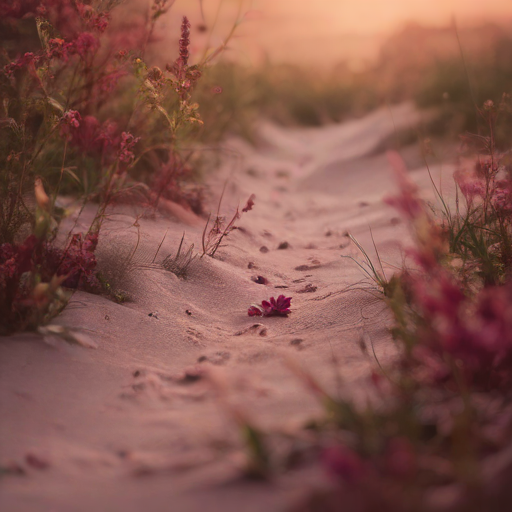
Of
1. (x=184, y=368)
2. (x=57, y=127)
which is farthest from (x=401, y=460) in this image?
(x=57, y=127)

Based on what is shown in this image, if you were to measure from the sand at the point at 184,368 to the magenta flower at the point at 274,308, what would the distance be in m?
0.04

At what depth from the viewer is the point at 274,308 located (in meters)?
2.70

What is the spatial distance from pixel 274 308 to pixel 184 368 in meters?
0.72

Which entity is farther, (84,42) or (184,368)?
(84,42)

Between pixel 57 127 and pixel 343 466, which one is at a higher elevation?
pixel 57 127

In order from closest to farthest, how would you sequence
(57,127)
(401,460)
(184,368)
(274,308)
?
1. (401,460)
2. (184,368)
3. (57,127)
4. (274,308)

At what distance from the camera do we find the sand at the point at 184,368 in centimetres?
133

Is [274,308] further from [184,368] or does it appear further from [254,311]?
[184,368]

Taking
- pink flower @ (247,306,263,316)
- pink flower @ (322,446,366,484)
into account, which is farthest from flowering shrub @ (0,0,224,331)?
pink flower @ (322,446,366,484)

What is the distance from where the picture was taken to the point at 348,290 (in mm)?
2834

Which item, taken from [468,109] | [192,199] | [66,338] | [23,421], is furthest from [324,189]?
[23,421]

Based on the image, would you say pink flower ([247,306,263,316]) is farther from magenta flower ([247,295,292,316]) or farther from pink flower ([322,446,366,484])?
pink flower ([322,446,366,484])

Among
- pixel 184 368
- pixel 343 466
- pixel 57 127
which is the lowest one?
pixel 184 368

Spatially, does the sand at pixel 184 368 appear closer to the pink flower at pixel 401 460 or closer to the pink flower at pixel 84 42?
the pink flower at pixel 401 460
